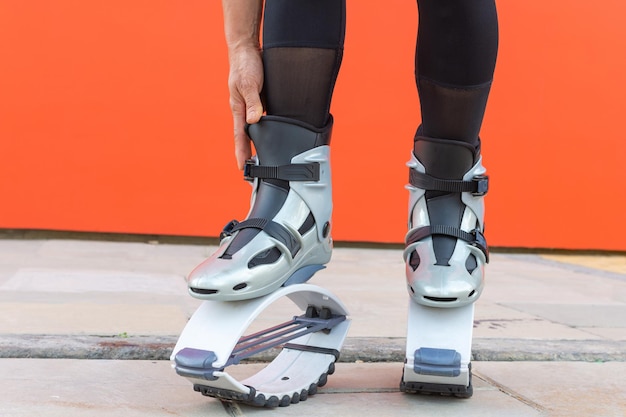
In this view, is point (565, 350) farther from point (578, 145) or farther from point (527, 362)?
point (578, 145)

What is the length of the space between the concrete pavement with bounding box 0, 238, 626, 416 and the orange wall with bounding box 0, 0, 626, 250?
29.7 inches

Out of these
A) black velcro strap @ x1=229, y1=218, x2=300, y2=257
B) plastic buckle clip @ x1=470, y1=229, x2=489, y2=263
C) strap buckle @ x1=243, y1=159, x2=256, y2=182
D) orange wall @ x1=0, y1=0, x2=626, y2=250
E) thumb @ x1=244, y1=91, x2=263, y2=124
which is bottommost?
orange wall @ x1=0, y1=0, x2=626, y2=250

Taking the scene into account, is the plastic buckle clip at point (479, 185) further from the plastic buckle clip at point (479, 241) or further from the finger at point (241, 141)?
the finger at point (241, 141)

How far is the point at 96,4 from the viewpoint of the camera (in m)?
3.42

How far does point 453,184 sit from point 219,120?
2481mm

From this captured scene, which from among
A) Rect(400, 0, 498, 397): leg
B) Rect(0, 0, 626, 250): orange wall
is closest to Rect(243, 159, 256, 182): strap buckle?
Rect(400, 0, 498, 397): leg

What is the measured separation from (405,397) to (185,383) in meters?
0.32

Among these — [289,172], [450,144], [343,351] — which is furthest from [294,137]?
[343,351]

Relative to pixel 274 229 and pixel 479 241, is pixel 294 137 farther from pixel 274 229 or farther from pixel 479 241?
pixel 479 241

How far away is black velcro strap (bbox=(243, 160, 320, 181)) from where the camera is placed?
1.08 metres

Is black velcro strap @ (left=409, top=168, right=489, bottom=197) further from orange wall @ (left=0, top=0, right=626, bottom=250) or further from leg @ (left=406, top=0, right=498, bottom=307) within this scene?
orange wall @ (left=0, top=0, right=626, bottom=250)

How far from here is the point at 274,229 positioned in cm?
105

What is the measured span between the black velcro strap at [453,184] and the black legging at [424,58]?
0.06m

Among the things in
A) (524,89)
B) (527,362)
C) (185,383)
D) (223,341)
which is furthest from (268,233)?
(524,89)
